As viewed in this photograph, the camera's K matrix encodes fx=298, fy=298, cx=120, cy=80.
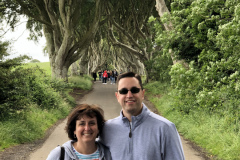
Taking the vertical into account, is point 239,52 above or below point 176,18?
below

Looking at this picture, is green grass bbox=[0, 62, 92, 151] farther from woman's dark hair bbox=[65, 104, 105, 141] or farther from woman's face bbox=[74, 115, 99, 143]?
woman's face bbox=[74, 115, 99, 143]

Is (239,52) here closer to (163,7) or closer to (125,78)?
(125,78)

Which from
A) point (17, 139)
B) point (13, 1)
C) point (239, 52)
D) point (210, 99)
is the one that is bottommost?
point (17, 139)

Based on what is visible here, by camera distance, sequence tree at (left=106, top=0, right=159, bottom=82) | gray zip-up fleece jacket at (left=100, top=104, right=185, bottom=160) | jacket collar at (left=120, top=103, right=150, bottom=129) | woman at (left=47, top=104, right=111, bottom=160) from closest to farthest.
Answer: gray zip-up fleece jacket at (left=100, top=104, right=185, bottom=160), jacket collar at (left=120, top=103, right=150, bottom=129), woman at (left=47, top=104, right=111, bottom=160), tree at (left=106, top=0, right=159, bottom=82)

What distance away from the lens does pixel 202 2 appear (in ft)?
24.6

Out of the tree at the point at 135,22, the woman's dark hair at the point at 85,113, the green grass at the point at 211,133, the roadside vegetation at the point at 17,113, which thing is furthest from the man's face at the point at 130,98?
the tree at the point at 135,22

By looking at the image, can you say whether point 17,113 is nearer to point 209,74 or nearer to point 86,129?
point 209,74

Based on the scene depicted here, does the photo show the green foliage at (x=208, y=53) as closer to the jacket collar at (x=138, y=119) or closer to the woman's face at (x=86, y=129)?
the jacket collar at (x=138, y=119)

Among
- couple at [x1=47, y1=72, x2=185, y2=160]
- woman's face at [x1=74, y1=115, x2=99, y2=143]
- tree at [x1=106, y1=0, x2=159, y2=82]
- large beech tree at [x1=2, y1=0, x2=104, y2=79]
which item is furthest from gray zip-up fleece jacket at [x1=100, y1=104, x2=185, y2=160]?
tree at [x1=106, y1=0, x2=159, y2=82]

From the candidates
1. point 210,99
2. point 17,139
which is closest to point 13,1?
point 17,139

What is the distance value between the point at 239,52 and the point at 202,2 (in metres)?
1.67

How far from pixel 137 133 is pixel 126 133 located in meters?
0.10

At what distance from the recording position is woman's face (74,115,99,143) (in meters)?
2.82

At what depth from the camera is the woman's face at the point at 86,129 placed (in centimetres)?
282
